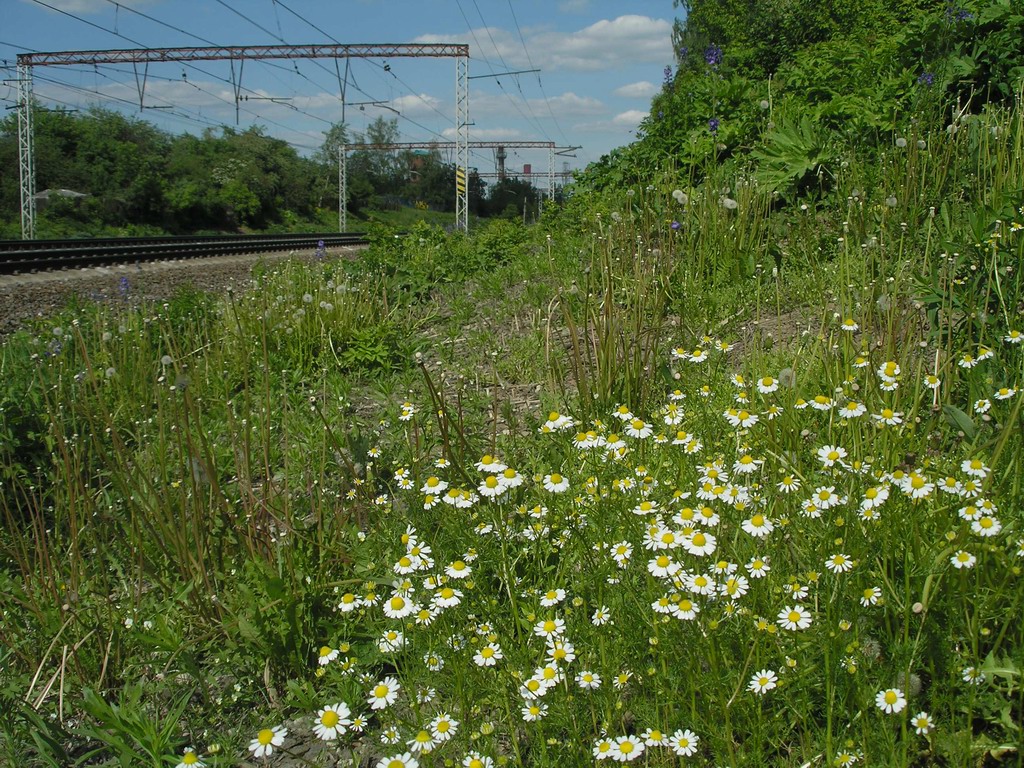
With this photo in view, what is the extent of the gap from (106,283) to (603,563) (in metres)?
10.2

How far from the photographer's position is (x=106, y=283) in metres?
10.2

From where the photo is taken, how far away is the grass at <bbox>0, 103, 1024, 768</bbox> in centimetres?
157

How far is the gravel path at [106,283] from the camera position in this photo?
805 cm

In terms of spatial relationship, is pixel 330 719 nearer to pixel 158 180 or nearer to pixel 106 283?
pixel 106 283

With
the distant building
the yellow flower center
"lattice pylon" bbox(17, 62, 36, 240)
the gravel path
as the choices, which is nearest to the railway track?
the gravel path

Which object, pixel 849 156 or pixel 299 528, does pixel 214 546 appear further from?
pixel 849 156

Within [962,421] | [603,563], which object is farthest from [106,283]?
[962,421]

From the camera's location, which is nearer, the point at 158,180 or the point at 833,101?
the point at 833,101

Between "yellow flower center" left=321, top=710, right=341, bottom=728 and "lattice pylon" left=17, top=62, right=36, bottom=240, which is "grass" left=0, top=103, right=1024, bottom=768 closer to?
"yellow flower center" left=321, top=710, right=341, bottom=728

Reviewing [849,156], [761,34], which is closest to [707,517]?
[849,156]

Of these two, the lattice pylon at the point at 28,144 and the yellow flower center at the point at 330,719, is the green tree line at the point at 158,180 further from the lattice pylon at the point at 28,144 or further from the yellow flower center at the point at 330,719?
the yellow flower center at the point at 330,719

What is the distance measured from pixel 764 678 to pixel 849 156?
4134 millimetres

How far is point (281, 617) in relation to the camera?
7.07 feet

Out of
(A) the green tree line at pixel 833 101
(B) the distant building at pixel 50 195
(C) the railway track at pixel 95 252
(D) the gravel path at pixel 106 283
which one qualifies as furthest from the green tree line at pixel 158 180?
(A) the green tree line at pixel 833 101
